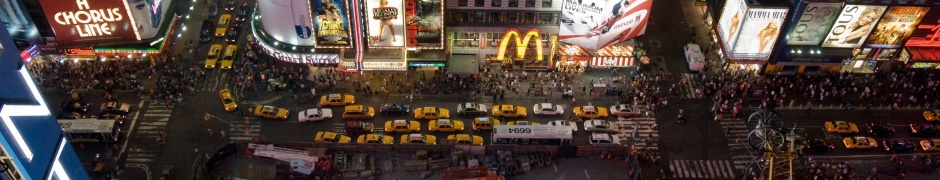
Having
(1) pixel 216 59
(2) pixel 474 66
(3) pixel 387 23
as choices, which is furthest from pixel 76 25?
(2) pixel 474 66

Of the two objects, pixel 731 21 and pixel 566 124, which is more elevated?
pixel 731 21

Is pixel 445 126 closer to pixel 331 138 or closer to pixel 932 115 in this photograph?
pixel 331 138

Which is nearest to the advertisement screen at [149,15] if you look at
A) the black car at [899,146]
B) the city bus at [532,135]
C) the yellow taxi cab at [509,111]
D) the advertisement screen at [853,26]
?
the yellow taxi cab at [509,111]

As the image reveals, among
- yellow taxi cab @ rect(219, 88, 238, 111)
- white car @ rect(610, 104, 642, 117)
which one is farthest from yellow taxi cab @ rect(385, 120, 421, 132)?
white car @ rect(610, 104, 642, 117)

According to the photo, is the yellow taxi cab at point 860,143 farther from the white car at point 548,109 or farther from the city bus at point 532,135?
the white car at point 548,109

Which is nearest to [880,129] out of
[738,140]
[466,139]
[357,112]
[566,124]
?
[738,140]
